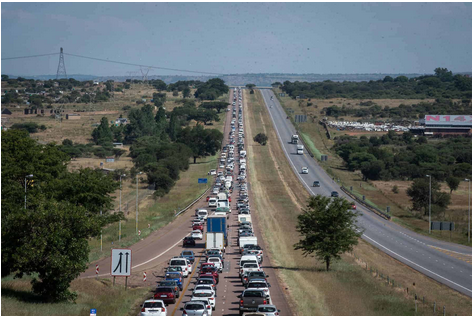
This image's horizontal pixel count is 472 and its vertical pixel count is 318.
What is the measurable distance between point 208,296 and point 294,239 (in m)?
32.3

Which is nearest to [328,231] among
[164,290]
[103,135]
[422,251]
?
[422,251]

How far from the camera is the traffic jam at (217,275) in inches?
1170

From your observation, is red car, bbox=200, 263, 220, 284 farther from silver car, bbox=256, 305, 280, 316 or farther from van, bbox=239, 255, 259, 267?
silver car, bbox=256, 305, 280, 316

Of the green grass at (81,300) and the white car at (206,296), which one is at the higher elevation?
the white car at (206,296)

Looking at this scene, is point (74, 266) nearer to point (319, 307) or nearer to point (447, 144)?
point (319, 307)

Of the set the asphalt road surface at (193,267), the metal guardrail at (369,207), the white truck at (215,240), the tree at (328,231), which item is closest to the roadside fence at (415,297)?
the tree at (328,231)

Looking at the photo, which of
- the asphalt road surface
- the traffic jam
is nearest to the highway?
the asphalt road surface

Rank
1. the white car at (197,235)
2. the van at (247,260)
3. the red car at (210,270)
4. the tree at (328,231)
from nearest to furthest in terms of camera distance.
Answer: the red car at (210,270)
the van at (247,260)
the tree at (328,231)
the white car at (197,235)

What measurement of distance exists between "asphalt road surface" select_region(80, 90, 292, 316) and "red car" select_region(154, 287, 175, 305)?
42 cm

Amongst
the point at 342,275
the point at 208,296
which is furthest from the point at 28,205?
the point at 342,275

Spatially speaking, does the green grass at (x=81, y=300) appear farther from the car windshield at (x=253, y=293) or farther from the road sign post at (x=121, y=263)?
the car windshield at (x=253, y=293)

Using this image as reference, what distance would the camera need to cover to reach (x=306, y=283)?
40.4 metres

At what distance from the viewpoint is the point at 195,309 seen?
28609mm

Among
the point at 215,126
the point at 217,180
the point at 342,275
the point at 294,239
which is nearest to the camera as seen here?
the point at 342,275
